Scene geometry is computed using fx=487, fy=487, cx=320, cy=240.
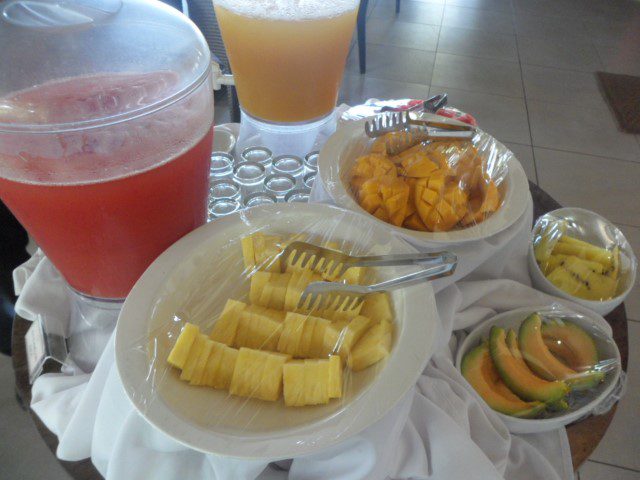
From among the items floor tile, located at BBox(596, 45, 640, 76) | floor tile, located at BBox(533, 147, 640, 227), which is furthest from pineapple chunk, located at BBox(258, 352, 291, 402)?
floor tile, located at BBox(596, 45, 640, 76)

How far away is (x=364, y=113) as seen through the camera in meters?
0.81

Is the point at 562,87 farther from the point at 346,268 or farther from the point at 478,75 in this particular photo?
the point at 346,268

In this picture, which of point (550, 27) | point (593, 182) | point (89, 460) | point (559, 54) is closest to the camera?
Answer: point (89, 460)

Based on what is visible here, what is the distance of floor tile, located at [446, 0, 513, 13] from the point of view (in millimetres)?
3008

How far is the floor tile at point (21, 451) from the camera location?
0.96m

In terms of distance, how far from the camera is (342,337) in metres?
0.38

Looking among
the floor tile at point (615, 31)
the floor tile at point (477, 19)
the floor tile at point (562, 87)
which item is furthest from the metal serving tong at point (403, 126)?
the floor tile at point (615, 31)

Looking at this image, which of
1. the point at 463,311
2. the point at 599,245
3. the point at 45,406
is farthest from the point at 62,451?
the point at 599,245

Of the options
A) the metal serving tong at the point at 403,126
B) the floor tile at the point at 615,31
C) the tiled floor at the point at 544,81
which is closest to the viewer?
the metal serving tong at the point at 403,126

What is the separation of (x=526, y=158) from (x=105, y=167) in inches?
69.8

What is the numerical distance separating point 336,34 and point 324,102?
0.10m

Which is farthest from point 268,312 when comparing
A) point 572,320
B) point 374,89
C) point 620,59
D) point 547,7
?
point 547,7

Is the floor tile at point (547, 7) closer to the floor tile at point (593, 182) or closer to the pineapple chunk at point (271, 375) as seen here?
the floor tile at point (593, 182)

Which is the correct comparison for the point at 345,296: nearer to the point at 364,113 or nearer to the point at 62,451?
the point at 62,451
